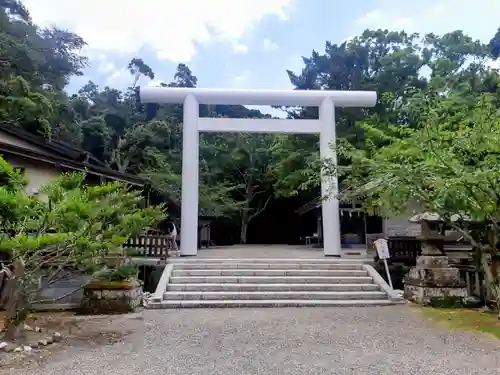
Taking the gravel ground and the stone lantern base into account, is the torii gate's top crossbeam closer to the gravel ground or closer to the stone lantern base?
the stone lantern base

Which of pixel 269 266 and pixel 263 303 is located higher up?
pixel 269 266

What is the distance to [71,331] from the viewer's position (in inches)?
241

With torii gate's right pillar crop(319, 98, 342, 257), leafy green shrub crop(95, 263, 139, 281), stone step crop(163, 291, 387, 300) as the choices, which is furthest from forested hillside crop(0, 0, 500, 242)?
leafy green shrub crop(95, 263, 139, 281)


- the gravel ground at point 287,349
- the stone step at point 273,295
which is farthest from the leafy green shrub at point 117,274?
the gravel ground at point 287,349

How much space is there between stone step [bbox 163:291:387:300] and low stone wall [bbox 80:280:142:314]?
1.08 m

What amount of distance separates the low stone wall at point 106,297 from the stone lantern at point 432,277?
6141mm

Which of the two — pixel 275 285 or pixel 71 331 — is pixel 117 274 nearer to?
pixel 71 331

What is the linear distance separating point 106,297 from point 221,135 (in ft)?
61.4

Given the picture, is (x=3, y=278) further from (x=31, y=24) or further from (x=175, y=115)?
(x=175, y=115)

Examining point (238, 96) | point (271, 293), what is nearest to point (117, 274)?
point (271, 293)

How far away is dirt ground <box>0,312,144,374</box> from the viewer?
471cm

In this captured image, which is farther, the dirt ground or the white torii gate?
the white torii gate

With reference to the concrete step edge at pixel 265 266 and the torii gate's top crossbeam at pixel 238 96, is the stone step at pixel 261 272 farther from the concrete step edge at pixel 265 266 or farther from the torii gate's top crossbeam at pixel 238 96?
the torii gate's top crossbeam at pixel 238 96

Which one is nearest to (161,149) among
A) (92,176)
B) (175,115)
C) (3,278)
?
(175,115)
